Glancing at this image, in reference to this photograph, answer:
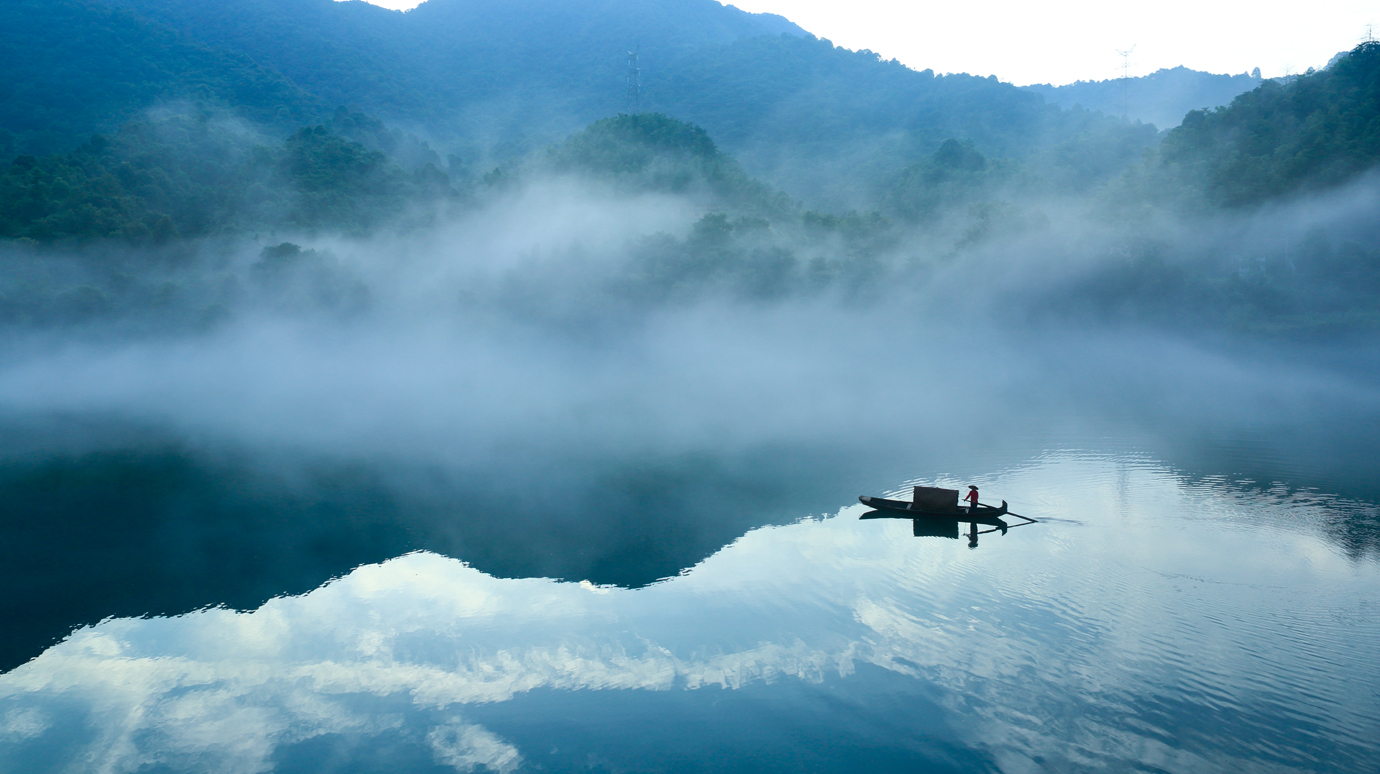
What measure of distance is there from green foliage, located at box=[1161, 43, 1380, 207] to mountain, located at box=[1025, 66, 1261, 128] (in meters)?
47.3

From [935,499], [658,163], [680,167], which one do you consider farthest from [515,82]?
[935,499]

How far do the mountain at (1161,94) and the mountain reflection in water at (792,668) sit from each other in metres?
114

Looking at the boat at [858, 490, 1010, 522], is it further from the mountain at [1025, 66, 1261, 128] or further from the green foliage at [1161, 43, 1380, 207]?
the mountain at [1025, 66, 1261, 128]

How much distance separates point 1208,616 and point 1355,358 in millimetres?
53536

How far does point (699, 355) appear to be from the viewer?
224 ft

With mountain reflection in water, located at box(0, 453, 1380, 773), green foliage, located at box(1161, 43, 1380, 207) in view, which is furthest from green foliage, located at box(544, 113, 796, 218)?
mountain reflection in water, located at box(0, 453, 1380, 773)

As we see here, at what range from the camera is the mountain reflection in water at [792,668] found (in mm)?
13141

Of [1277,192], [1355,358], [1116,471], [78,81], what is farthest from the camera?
[78,81]

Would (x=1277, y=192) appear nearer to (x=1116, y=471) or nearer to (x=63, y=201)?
(x=1116, y=471)

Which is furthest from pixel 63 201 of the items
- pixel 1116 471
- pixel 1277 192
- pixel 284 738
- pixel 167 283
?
pixel 1277 192

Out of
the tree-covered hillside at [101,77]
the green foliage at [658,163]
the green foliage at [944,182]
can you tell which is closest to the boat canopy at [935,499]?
the green foliage at [658,163]

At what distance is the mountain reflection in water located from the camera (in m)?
13.1

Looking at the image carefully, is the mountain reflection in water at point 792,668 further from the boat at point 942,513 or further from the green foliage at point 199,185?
the green foliage at point 199,185

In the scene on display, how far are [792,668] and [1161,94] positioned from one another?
142 metres
